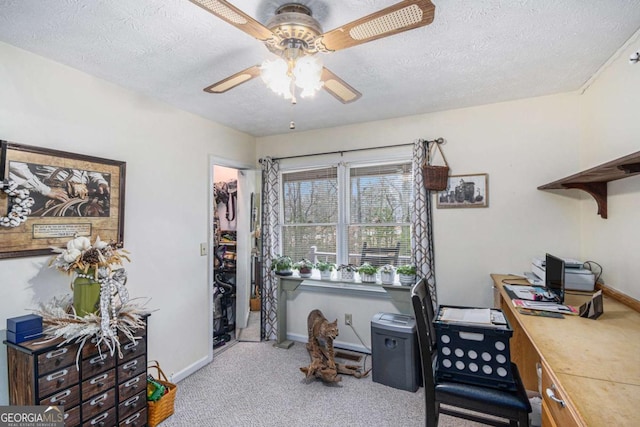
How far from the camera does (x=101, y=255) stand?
1913mm

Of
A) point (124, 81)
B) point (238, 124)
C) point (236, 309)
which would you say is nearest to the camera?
point (124, 81)

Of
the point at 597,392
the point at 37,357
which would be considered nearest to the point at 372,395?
the point at 597,392

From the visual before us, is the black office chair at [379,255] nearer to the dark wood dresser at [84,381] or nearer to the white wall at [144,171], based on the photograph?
the white wall at [144,171]

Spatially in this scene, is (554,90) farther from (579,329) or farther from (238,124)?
(238,124)

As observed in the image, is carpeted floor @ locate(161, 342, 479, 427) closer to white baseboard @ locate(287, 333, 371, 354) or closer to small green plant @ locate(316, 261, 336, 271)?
white baseboard @ locate(287, 333, 371, 354)

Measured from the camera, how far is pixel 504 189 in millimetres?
2877

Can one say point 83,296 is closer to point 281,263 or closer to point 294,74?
point 294,74

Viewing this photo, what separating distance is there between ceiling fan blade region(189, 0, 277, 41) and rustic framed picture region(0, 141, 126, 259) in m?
1.57

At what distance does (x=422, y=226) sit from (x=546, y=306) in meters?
1.30

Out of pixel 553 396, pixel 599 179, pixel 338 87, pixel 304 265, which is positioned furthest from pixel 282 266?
pixel 599 179

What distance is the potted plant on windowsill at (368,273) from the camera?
129 inches

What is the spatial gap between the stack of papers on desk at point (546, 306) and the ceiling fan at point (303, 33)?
1713 mm

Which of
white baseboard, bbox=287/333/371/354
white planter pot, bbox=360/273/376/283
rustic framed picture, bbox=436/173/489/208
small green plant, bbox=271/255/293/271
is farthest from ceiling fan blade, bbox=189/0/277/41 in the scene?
white baseboard, bbox=287/333/371/354

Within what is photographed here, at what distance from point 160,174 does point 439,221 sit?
265 centimetres
